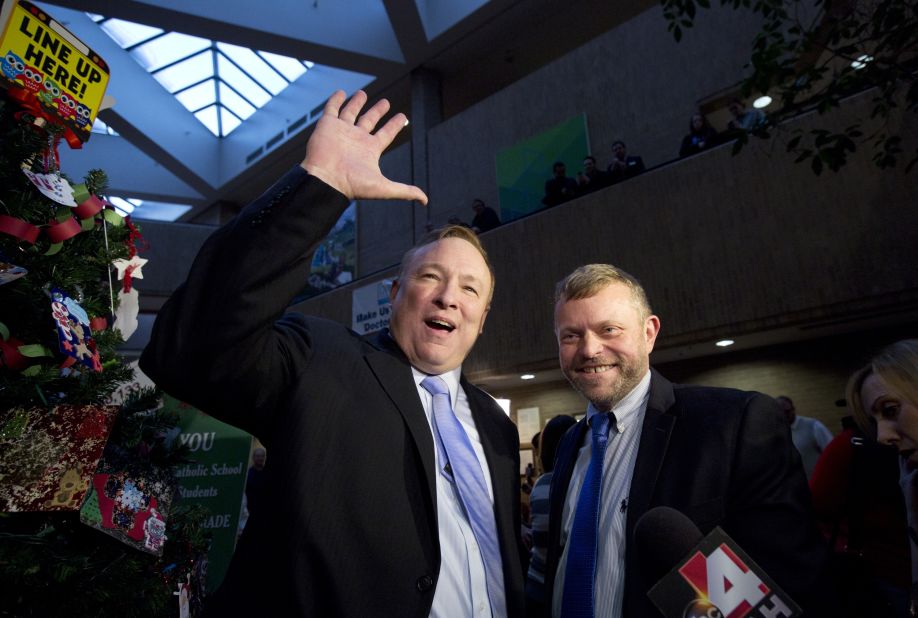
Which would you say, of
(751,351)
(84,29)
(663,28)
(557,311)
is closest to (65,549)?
(557,311)

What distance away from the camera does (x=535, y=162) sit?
9.80m

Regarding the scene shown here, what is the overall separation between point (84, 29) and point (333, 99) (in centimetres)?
1548

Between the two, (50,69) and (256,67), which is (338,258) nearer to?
(256,67)

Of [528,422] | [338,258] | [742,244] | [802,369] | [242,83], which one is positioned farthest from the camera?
[242,83]

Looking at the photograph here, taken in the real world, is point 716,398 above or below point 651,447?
above

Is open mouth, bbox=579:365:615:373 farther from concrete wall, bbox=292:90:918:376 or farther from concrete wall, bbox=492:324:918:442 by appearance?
concrete wall, bbox=492:324:918:442

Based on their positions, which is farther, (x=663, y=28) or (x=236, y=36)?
(x=236, y=36)

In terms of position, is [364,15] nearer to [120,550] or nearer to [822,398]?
[822,398]

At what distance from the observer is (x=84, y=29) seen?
42.6ft

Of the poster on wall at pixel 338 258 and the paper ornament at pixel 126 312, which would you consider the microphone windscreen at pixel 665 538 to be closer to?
the paper ornament at pixel 126 312

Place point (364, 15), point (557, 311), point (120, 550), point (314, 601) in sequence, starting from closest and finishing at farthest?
point (314, 601) → point (120, 550) → point (557, 311) → point (364, 15)

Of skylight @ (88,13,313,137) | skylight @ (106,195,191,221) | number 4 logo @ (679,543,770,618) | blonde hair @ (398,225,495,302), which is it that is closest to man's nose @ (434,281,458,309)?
blonde hair @ (398,225,495,302)

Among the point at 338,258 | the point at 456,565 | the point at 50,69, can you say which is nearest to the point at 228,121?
the point at 338,258

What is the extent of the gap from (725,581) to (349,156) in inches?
38.9
